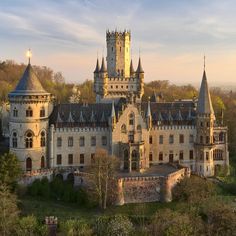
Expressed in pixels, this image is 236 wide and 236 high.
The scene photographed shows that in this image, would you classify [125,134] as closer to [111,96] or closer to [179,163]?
[179,163]

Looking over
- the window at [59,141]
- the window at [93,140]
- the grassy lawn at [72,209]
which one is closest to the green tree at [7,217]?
the grassy lawn at [72,209]

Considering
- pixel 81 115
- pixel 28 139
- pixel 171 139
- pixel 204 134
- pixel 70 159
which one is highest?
pixel 81 115

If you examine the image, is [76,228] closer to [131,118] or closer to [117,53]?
[131,118]

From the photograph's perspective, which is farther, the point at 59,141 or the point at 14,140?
the point at 59,141

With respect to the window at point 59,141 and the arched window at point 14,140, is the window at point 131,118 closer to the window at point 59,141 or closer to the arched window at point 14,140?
the window at point 59,141

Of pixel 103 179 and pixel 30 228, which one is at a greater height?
pixel 103 179

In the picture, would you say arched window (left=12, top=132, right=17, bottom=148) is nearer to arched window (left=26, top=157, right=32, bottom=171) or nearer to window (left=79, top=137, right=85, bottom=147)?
arched window (left=26, top=157, right=32, bottom=171)

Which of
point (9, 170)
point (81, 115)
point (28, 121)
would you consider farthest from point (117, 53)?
point (9, 170)
